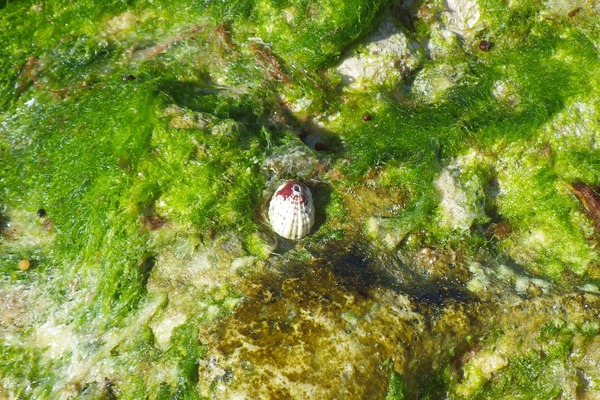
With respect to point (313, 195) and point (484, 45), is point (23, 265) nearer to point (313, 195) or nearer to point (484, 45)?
point (313, 195)

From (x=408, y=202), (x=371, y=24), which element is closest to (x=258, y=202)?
(x=408, y=202)

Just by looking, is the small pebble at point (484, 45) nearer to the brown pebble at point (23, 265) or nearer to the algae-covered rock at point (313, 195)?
the algae-covered rock at point (313, 195)

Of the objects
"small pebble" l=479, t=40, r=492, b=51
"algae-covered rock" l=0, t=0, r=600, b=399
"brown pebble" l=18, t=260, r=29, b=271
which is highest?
"small pebble" l=479, t=40, r=492, b=51

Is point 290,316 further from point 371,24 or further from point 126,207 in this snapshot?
point 371,24

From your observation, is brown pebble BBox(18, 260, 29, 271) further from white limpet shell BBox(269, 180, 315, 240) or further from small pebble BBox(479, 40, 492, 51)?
small pebble BBox(479, 40, 492, 51)

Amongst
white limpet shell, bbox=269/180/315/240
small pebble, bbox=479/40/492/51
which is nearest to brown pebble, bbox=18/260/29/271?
white limpet shell, bbox=269/180/315/240

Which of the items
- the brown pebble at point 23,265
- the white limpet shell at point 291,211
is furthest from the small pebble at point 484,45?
the brown pebble at point 23,265

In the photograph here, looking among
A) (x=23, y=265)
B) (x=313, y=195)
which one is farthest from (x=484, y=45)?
(x=23, y=265)

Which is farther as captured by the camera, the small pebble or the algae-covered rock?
the small pebble
